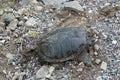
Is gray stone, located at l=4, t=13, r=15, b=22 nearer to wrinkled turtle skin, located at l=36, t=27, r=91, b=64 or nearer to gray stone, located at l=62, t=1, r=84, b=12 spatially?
gray stone, located at l=62, t=1, r=84, b=12

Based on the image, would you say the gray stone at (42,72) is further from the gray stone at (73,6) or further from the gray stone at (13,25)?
the gray stone at (73,6)

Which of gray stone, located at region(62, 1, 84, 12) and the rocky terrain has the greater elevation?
gray stone, located at region(62, 1, 84, 12)

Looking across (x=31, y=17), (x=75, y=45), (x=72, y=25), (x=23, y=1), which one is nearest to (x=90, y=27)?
(x=72, y=25)

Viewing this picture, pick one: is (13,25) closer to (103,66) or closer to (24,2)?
(24,2)

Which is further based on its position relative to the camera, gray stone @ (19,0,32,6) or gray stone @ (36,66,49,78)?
gray stone @ (19,0,32,6)

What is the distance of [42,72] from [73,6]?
119 centimetres

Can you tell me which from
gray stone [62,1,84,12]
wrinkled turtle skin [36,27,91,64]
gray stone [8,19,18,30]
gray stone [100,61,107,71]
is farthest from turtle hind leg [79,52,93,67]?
gray stone [8,19,18,30]

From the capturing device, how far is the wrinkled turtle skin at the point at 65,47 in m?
3.92

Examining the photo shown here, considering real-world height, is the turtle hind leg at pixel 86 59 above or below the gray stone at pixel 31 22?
below

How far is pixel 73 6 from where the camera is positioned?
4742 millimetres

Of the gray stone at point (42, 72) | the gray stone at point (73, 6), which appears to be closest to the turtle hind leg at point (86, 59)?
the gray stone at point (42, 72)

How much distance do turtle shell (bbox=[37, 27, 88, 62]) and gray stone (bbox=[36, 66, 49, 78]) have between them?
0.35ft

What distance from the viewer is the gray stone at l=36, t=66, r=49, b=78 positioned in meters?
3.93

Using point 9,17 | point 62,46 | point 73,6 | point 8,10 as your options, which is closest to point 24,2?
point 8,10
